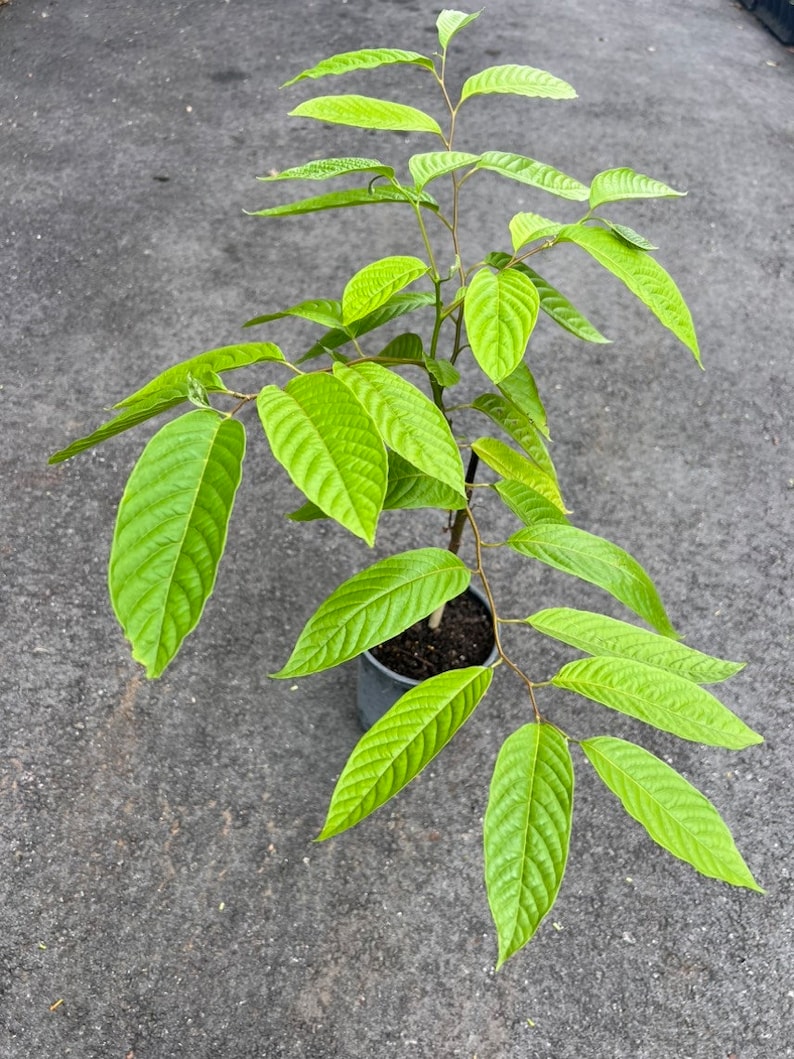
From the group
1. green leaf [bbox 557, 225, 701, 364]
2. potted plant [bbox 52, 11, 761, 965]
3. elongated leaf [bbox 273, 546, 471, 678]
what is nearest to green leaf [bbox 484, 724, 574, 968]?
potted plant [bbox 52, 11, 761, 965]

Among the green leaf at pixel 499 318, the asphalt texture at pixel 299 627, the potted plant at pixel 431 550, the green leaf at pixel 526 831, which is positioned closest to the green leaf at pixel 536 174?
the potted plant at pixel 431 550

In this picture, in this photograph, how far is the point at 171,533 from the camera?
0.62 meters

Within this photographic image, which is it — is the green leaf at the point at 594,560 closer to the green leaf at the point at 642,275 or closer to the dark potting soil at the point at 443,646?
the green leaf at the point at 642,275

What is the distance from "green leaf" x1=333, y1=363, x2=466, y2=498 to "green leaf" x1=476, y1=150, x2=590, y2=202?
294mm

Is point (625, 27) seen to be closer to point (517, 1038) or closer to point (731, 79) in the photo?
Result: point (731, 79)

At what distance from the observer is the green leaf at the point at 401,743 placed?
70cm

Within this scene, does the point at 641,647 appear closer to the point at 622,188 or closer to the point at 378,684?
the point at 622,188

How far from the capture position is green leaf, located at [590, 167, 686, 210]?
33.9 inches

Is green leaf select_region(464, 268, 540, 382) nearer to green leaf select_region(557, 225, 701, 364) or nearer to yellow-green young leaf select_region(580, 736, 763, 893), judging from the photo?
green leaf select_region(557, 225, 701, 364)

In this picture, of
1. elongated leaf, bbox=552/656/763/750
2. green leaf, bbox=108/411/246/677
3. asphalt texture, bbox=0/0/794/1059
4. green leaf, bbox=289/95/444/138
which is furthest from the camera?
asphalt texture, bbox=0/0/794/1059

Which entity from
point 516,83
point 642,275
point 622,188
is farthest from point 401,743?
point 516,83

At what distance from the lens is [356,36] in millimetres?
3354

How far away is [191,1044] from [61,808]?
43 cm

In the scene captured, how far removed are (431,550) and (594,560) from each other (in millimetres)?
164
